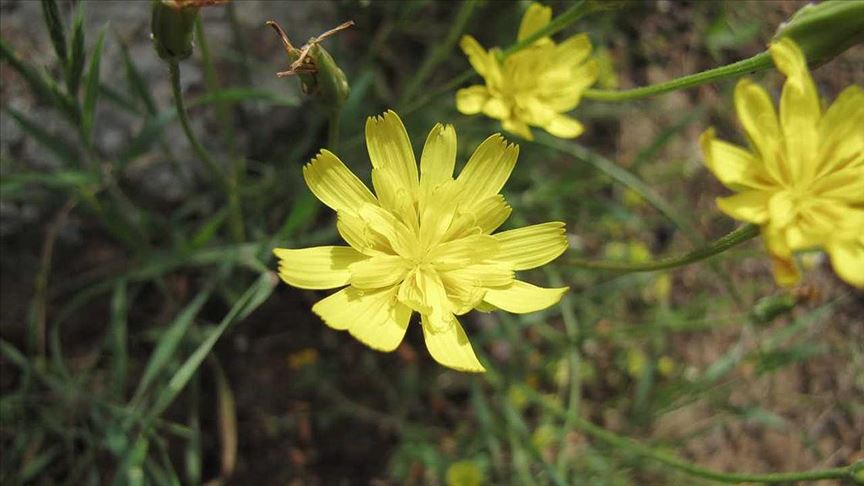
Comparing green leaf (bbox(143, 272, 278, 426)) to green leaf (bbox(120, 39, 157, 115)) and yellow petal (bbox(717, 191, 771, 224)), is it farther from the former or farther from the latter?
yellow petal (bbox(717, 191, 771, 224))

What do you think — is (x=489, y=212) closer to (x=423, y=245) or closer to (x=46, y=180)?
(x=423, y=245)

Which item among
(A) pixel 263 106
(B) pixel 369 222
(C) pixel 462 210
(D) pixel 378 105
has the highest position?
(D) pixel 378 105

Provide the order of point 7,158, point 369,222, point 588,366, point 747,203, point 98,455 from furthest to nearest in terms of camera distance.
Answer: point 588,366
point 98,455
point 7,158
point 369,222
point 747,203

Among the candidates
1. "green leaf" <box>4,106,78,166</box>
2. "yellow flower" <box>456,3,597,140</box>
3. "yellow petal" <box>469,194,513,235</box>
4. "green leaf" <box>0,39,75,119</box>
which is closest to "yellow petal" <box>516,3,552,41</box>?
"yellow flower" <box>456,3,597,140</box>

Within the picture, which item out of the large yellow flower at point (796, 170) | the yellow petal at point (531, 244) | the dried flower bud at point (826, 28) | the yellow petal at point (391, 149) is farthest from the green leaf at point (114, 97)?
the dried flower bud at point (826, 28)

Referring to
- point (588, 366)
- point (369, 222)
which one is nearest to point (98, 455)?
point (369, 222)

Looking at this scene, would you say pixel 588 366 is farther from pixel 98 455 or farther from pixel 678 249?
pixel 98 455

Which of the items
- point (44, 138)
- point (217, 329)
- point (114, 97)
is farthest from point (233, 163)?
point (217, 329)
